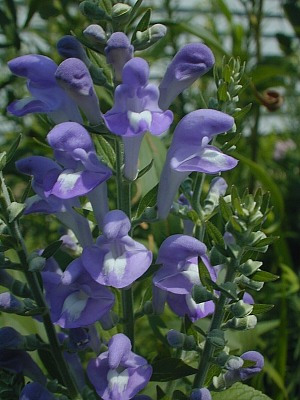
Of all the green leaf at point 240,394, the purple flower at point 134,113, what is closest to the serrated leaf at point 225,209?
the purple flower at point 134,113

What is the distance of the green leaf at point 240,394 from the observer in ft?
3.50

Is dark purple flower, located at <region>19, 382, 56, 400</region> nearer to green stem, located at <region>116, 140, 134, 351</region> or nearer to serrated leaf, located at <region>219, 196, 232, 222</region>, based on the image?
green stem, located at <region>116, 140, 134, 351</region>

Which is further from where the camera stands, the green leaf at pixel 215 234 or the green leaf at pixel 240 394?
the green leaf at pixel 240 394

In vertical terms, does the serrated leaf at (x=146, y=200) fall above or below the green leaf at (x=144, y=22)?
below

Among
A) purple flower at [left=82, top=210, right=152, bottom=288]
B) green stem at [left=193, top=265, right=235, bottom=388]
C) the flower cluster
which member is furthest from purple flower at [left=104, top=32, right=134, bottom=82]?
green stem at [left=193, top=265, right=235, bottom=388]

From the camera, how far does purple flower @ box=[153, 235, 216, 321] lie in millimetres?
996

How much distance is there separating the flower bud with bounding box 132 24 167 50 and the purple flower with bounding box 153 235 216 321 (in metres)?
0.29

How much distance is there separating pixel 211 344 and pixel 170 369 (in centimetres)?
11

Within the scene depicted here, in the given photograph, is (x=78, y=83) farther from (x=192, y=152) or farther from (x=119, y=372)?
(x=119, y=372)

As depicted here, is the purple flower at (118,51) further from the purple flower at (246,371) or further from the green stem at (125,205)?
the purple flower at (246,371)

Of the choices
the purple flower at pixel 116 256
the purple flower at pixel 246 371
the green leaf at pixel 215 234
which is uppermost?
the green leaf at pixel 215 234

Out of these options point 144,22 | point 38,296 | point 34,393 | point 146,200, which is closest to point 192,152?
point 146,200

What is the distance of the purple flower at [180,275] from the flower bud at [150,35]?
294 millimetres

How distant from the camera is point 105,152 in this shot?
1.06 m
